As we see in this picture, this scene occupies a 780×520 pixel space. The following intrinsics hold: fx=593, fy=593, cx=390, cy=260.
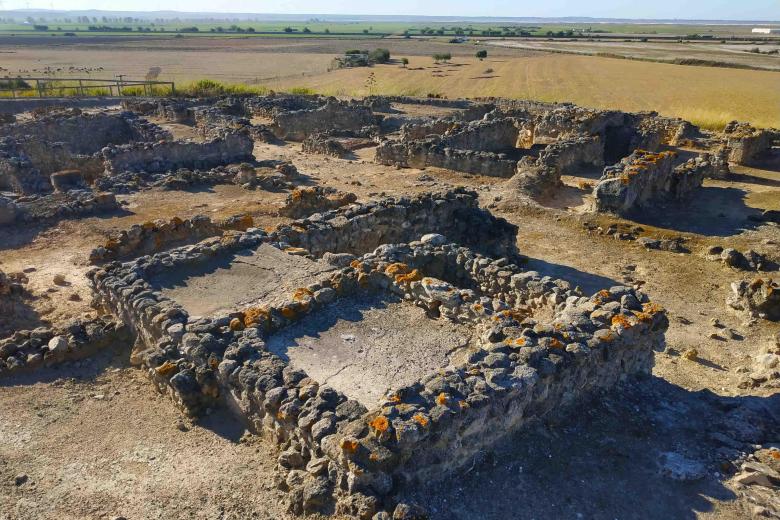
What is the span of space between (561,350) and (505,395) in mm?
1220

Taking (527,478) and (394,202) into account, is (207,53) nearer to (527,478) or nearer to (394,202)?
(394,202)

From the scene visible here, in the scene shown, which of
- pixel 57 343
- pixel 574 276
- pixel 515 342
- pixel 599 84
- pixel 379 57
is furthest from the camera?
pixel 379 57

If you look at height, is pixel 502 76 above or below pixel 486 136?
above

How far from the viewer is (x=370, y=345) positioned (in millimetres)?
8609

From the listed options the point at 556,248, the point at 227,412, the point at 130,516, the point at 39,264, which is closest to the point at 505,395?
the point at 227,412

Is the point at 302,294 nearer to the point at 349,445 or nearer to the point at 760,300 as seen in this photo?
the point at 349,445

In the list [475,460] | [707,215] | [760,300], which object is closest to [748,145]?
[707,215]

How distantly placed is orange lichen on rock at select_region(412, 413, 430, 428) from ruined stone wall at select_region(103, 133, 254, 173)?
1764 centimetres

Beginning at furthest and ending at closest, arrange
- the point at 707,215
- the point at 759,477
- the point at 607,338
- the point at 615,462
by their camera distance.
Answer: the point at 707,215, the point at 607,338, the point at 615,462, the point at 759,477

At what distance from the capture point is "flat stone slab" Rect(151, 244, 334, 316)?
32.5 feet

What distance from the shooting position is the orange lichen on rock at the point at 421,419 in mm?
6223

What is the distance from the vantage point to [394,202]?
13.8m

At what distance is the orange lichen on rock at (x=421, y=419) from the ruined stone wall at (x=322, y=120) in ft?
78.0

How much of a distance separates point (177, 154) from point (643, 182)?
52.4 feet
